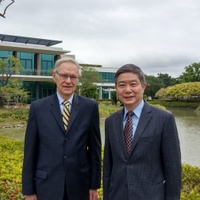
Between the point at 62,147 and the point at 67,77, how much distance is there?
1.95 ft

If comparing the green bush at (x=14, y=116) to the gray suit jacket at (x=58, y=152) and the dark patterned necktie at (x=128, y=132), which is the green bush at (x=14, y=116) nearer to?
the gray suit jacket at (x=58, y=152)

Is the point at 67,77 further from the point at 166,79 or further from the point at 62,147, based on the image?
the point at 166,79

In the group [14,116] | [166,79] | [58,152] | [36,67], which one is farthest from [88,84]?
[166,79]

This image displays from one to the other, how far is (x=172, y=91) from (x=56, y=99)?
37.3m

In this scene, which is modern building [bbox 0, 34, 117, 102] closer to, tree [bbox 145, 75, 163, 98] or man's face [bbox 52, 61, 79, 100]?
tree [bbox 145, 75, 163, 98]

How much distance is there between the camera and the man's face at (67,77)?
2613 mm

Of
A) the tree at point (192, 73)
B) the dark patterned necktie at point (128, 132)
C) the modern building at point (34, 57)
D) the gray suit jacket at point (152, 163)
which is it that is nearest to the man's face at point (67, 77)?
the dark patterned necktie at point (128, 132)

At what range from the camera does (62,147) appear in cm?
257

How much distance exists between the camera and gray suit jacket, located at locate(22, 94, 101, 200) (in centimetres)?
257

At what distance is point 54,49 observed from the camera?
109 ft

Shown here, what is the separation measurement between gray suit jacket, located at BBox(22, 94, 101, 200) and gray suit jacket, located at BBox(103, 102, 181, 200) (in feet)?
1.64

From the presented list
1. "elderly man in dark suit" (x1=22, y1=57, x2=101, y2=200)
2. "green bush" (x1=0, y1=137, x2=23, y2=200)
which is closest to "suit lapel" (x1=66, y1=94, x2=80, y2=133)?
"elderly man in dark suit" (x1=22, y1=57, x2=101, y2=200)

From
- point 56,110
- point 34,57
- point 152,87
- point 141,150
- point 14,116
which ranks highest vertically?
point 34,57

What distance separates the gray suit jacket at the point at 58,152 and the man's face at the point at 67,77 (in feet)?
0.47
